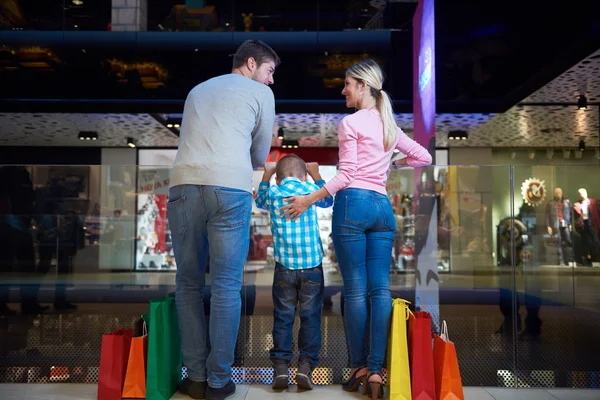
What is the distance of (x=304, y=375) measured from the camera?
2.35 metres

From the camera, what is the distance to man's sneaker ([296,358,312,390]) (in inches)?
92.4

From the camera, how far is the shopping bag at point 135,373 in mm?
2250

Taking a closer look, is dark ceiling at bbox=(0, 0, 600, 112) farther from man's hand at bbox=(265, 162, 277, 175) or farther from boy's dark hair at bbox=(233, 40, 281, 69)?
boy's dark hair at bbox=(233, 40, 281, 69)

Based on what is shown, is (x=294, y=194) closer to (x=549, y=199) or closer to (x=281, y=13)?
(x=549, y=199)

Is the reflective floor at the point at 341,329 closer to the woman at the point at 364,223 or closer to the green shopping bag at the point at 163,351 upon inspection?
the green shopping bag at the point at 163,351

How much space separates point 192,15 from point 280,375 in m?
7.23

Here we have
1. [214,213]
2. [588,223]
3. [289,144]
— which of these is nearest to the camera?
[214,213]

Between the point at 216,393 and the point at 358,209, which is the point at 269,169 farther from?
the point at 216,393

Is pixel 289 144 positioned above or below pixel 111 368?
above

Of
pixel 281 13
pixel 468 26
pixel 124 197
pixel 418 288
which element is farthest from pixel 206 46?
pixel 418 288

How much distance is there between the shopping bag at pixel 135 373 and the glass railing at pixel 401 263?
915mm

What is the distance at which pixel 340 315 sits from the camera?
3594mm

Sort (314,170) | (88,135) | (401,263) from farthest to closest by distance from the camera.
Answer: (88,135) → (401,263) → (314,170)

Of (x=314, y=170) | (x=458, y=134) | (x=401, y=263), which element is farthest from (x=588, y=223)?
(x=458, y=134)
